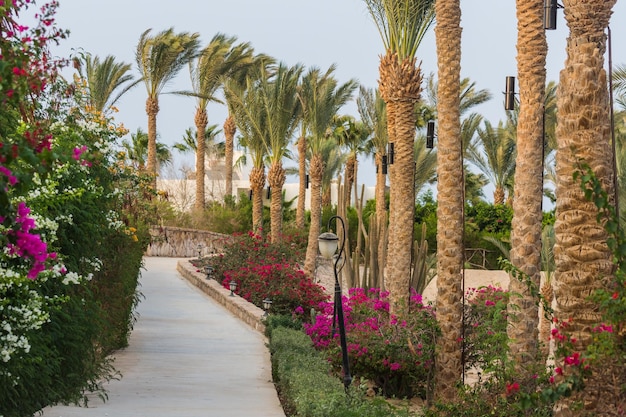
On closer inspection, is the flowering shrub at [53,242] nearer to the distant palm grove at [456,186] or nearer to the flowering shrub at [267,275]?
the distant palm grove at [456,186]

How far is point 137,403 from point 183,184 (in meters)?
50.2

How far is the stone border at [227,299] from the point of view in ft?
72.9

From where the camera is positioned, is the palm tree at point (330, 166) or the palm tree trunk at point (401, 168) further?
the palm tree at point (330, 166)

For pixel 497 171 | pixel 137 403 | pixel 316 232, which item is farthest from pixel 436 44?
pixel 497 171

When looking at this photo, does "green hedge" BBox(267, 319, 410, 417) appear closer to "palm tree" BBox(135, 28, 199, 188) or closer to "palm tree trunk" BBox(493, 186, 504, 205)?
"palm tree" BBox(135, 28, 199, 188)

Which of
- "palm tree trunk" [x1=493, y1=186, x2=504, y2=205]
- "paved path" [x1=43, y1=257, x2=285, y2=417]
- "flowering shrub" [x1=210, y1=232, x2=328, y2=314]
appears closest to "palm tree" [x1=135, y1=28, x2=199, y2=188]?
"flowering shrub" [x1=210, y1=232, x2=328, y2=314]

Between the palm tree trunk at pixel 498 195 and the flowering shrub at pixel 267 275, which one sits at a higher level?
the palm tree trunk at pixel 498 195

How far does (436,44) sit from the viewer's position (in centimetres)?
1653

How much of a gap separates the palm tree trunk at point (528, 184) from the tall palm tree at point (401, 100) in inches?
233

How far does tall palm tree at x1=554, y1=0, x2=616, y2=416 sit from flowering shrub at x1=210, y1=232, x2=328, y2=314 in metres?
15.8

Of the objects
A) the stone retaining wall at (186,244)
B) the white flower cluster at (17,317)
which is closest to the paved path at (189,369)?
the white flower cluster at (17,317)

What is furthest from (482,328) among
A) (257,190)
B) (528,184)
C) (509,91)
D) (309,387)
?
(257,190)

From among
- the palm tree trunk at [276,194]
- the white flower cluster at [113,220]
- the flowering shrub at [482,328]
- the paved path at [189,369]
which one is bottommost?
the paved path at [189,369]

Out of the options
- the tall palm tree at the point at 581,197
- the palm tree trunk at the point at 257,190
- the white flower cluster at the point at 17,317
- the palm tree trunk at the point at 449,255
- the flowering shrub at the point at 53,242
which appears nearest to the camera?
the flowering shrub at the point at 53,242
